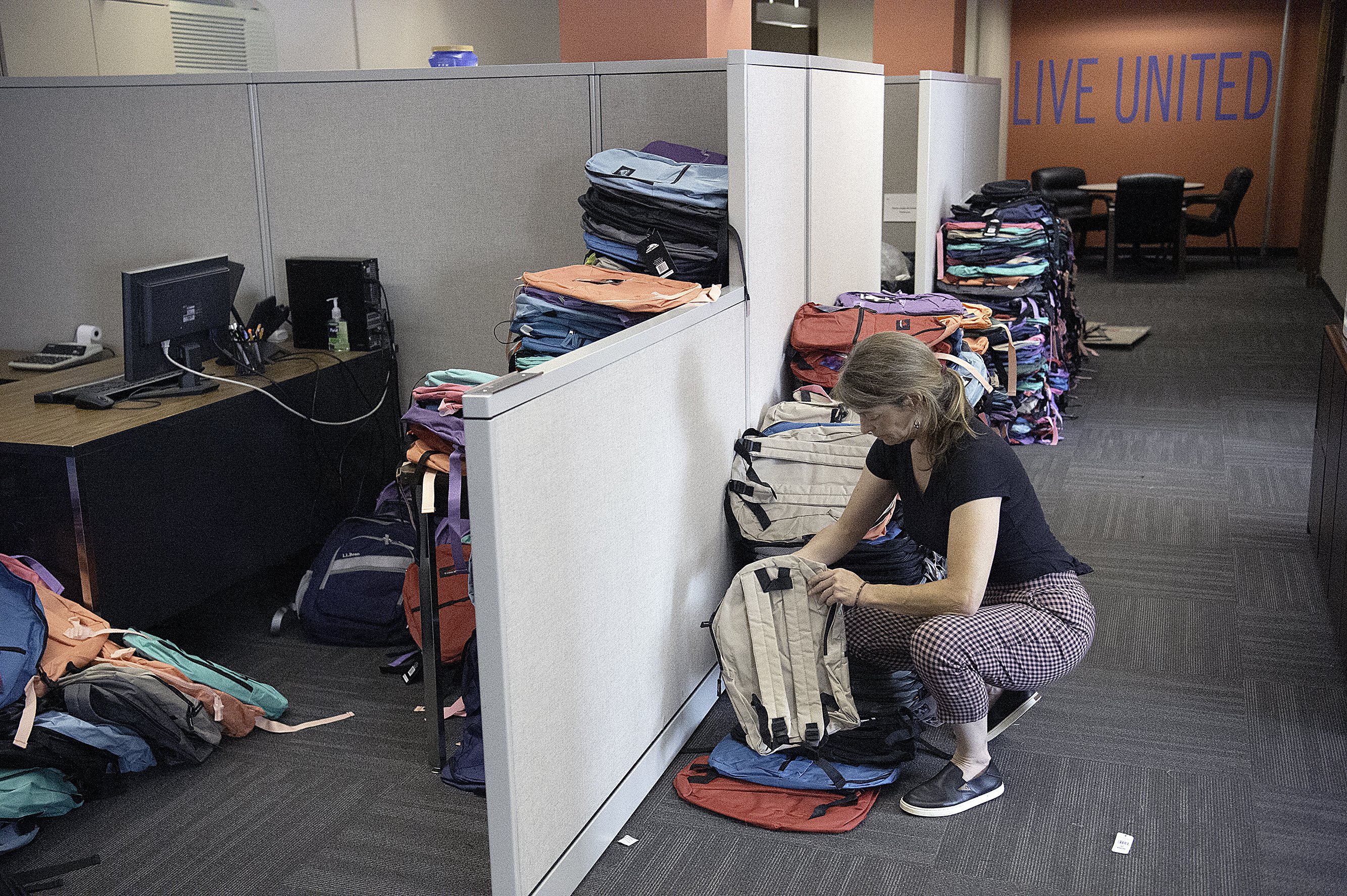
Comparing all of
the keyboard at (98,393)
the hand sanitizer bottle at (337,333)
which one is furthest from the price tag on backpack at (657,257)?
the keyboard at (98,393)

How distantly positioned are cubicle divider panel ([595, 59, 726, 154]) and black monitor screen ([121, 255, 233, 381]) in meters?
1.08

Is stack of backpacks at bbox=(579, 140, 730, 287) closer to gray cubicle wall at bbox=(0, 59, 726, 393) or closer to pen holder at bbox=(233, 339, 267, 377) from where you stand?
gray cubicle wall at bbox=(0, 59, 726, 393)

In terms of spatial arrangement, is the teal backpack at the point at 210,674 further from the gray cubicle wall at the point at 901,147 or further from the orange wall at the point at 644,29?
the gray cubicle wall at the point at 901,147

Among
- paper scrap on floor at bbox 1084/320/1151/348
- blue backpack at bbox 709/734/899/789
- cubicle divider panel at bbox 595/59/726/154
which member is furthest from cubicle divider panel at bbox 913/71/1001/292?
blue backpack at bbox 709/734/899/789

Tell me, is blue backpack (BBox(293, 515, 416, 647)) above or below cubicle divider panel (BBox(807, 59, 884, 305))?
below

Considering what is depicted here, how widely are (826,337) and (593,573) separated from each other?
1.22 metres

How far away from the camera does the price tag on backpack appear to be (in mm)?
2682

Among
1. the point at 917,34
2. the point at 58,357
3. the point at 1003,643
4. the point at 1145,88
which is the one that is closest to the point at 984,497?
the point at 1003,643

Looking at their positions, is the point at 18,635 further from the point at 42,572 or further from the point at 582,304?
the point at 582,304

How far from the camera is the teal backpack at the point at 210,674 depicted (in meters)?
2.53

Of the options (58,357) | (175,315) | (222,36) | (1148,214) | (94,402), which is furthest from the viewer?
(1148,214)

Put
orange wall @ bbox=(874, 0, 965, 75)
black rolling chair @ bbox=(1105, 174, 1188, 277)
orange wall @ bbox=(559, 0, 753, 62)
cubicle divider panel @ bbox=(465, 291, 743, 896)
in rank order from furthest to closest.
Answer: black rolling chair @ bbox=(1105, 174, 1188, 277) → orange wall @ bbox=(874, 0, 965, 75) → orange wall @ bbox=(559, 0, 753, 62) → cubicle divider panel @ bbox=(465, 291, 743, 896)

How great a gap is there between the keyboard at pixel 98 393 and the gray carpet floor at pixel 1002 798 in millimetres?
661

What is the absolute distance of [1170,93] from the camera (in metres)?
10.3
